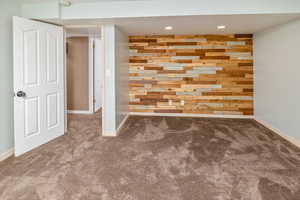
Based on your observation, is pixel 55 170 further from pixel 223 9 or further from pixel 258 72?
pixel 258 72

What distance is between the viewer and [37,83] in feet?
9.91

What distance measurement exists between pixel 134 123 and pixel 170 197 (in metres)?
2.74

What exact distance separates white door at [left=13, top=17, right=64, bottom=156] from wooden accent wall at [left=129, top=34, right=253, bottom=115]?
7.08ft

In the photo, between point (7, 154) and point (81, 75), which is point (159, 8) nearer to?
point (7, 154)

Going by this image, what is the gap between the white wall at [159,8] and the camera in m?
2.77

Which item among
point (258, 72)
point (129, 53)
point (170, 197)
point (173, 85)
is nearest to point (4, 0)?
point (129, 53)

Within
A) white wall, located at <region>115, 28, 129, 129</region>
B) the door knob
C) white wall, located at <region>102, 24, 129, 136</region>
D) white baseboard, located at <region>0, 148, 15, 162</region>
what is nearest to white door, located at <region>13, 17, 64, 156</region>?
the door knob

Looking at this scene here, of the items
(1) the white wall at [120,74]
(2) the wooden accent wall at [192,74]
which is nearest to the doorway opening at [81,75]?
(2) the wooden accent wall at [192,74]

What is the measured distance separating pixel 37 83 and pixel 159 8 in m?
2.23

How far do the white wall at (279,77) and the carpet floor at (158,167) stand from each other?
398 millimetres

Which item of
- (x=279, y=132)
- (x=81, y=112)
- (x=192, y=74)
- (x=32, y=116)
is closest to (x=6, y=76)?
(x=32, y=116)

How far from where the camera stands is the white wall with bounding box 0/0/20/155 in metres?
2.68

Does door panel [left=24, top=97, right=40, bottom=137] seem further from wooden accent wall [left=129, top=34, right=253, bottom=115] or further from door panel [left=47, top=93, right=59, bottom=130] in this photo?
wooden accent wall [left=129, top=34, right=253, bottom=115]

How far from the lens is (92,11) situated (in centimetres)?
306
